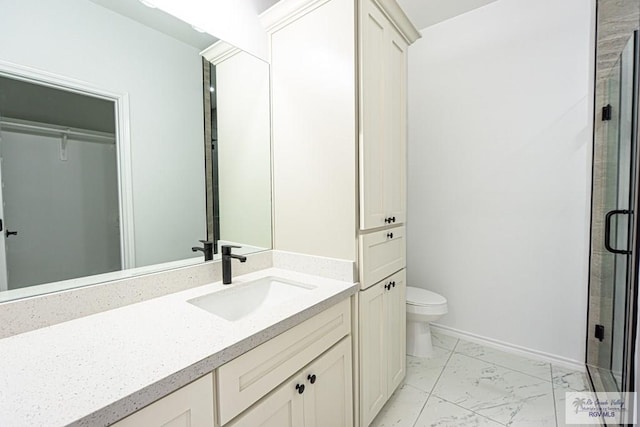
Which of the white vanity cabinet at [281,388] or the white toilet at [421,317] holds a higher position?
the white vanity cabinet at [281,388]

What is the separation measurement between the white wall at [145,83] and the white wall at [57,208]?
10cm

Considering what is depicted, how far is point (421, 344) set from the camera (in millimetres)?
2127

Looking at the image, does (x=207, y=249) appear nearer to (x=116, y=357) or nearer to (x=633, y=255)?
(x=116, y=357)

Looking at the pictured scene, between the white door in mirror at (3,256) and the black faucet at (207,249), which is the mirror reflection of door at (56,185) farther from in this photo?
the black faucet at (207,249)

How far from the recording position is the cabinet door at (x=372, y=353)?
1304mm

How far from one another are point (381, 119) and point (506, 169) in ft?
4.33

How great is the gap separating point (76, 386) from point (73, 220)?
632 mm

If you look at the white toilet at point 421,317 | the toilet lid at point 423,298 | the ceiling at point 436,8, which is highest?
the ceiling at point 436,8

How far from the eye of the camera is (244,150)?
1554 mm

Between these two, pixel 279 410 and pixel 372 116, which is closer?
pixel 279 410

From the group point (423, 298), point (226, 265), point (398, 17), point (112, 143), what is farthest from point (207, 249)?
point (423, 298)

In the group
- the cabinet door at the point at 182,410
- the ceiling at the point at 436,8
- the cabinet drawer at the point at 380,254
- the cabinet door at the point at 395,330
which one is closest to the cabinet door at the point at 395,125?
the cabinet drawer at the point at 380,254

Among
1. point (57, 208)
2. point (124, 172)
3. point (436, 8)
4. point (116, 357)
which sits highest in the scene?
point (436, 8)

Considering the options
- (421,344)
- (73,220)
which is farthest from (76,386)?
(421,344)
